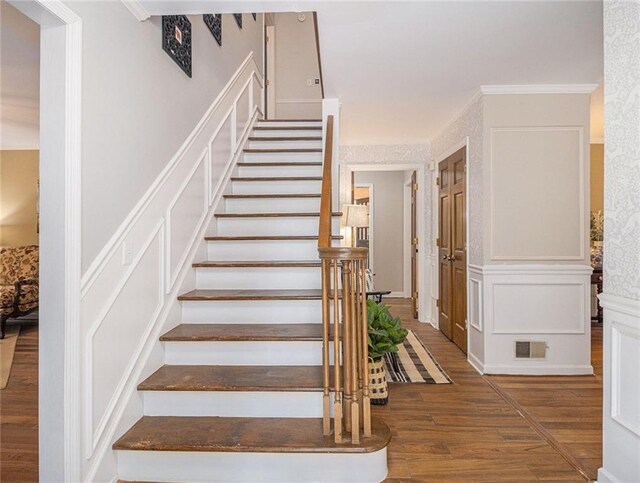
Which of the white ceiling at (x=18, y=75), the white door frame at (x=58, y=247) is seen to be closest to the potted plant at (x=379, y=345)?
the white door frame at (x=58, y=247)

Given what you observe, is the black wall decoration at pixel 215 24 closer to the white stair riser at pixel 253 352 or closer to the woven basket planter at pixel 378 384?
the white stair riser at pixel 253 352

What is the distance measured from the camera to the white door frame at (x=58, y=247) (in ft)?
4.90

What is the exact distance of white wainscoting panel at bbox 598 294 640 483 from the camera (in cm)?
163

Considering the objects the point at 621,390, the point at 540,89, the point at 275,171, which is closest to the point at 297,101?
the point at 275,171

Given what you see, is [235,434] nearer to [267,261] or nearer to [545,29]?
[267,261]

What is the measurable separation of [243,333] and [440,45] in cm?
215

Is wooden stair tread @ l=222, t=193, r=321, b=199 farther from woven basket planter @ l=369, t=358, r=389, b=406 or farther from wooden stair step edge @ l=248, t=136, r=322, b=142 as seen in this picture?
woven basket planter @ l=369, t=358, r=389, b=406

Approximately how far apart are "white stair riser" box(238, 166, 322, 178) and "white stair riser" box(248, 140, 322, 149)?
53cm

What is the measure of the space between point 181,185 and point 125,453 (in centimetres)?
150

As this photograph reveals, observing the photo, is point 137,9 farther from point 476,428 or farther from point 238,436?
point 476,428

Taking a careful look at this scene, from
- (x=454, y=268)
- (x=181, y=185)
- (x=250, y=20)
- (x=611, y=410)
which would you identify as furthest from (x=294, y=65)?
(x=611, y=410)

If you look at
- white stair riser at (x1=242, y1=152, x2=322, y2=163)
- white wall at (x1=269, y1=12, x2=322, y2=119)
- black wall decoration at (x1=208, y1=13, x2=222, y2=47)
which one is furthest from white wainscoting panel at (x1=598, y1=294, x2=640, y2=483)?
white wall at (x1=269, y1=12, x2=322, y2=119)

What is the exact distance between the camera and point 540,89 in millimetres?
3268

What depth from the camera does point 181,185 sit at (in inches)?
101
